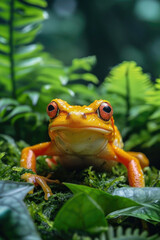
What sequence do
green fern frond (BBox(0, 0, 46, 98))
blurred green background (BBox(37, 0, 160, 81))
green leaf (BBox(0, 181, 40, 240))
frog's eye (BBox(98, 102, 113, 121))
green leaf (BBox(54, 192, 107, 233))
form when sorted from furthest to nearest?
1. blurred green background (BBox(37, 0, 160, 81))
2. green fern frond (BBox(0, 0, 46, 98))
3. frog's eye (BBox(98, 102, 113, 121))
4. green leaf (BBox(54, 192, 107, 233))
5. green leaf (BBox(0, 181, 40, 240))

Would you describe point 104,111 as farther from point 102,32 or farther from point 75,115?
point 102,32

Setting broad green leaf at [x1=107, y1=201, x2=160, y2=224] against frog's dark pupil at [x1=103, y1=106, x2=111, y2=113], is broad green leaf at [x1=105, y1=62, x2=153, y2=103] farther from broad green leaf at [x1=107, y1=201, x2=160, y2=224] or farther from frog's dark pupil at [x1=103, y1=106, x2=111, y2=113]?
broad green leaf at [x1=107, y1=201, x2=160, y2=224]

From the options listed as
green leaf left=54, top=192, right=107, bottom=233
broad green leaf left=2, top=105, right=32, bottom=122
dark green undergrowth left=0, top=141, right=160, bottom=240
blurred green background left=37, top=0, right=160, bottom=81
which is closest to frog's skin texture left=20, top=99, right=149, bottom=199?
dark green undergrowth left=0, top=141, right=160, bottom=240

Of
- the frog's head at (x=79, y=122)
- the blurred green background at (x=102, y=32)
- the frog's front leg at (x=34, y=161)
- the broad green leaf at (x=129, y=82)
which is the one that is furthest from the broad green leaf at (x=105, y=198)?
the blurred green background at (x=102, y=32)

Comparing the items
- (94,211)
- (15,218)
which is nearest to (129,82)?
(94,211)

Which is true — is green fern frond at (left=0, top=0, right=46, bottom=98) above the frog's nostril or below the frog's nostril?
above

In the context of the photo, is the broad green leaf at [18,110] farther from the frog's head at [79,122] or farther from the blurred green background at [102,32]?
the blurred green background at [102,32]
